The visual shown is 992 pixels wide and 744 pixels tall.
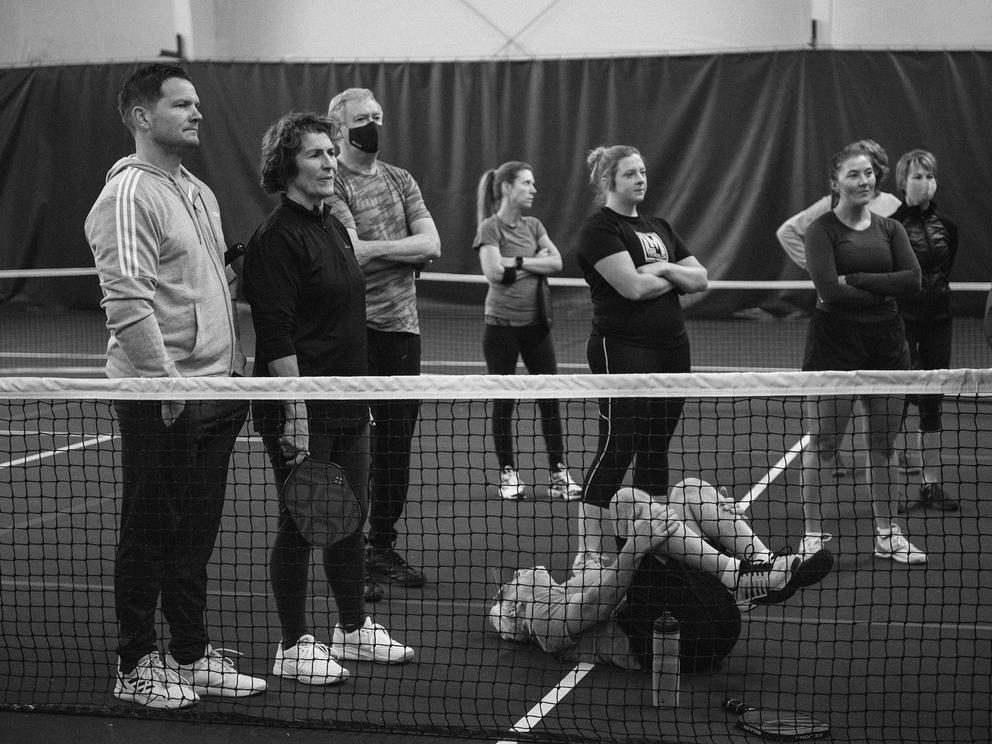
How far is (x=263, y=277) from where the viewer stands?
334cm

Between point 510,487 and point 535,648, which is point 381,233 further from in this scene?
point 510,487

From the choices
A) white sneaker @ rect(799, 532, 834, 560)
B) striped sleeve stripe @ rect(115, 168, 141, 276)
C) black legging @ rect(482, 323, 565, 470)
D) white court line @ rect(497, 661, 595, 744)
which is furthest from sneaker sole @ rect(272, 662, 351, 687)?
black legging @ rect(482, 323, 565, 470)

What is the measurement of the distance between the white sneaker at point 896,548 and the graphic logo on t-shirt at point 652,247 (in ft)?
4.58

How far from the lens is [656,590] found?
358 cm

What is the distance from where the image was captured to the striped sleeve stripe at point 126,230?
3109 mm

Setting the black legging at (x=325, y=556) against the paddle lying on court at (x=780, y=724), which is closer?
the paddle lying on court at (x=780, y=724)

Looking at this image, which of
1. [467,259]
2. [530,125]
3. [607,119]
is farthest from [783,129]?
[467,259]

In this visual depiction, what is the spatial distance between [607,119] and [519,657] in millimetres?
9958

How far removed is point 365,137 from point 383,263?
472 mm

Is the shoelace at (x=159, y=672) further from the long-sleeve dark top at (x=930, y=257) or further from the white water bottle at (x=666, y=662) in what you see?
the long-sleeve dark top at (x=930, y=257)

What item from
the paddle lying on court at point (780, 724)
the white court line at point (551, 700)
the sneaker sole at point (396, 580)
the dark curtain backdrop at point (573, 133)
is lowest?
the white court line at point (551, 700)

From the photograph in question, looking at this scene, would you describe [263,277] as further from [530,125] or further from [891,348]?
[530,125]

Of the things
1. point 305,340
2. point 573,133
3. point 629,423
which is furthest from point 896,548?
point 573,133

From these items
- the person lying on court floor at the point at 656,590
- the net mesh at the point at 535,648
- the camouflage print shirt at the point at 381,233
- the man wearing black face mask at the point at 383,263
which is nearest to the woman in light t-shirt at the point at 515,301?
the net mesh at the point at 535,648
